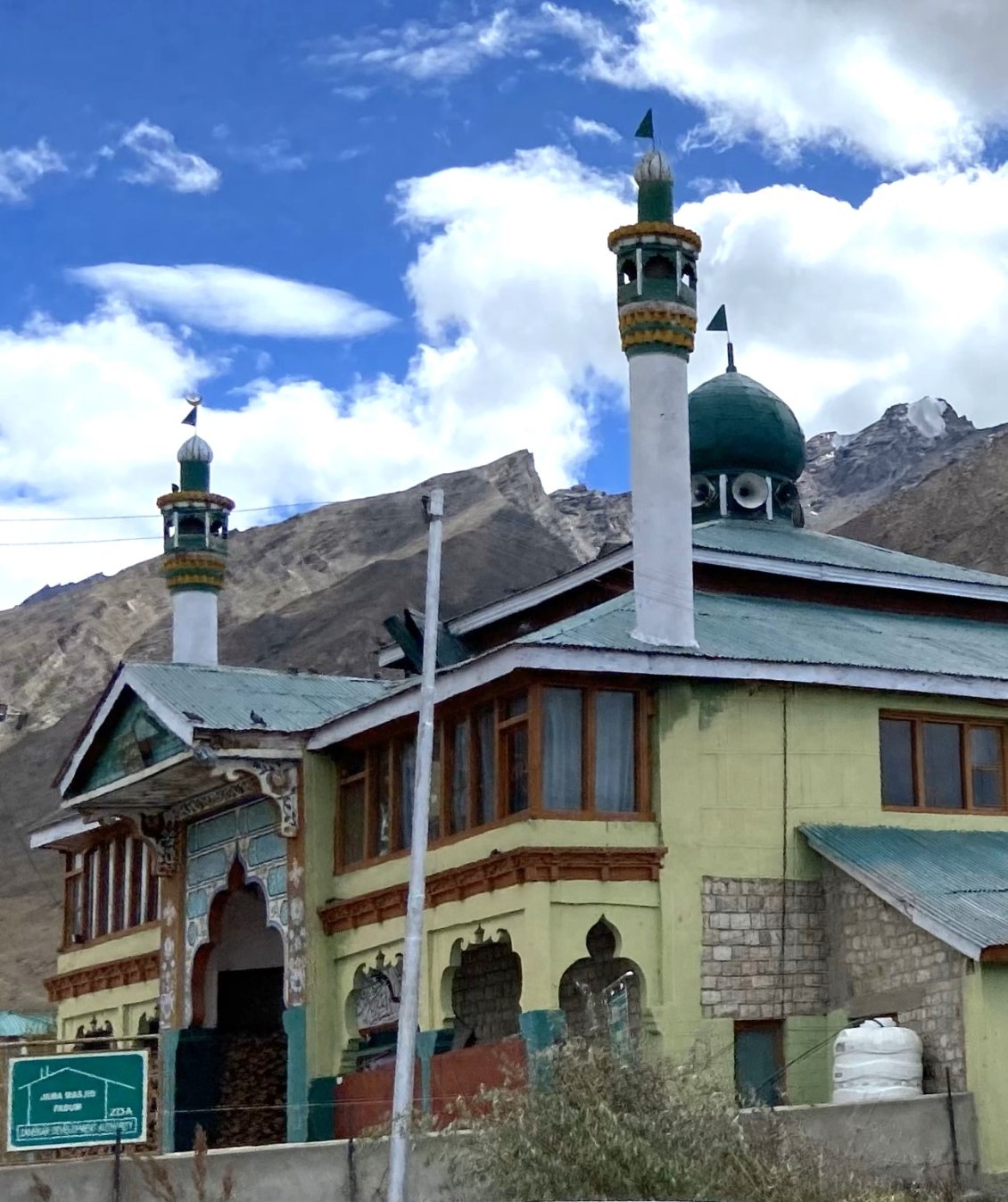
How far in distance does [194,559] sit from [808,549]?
11500 millimetres

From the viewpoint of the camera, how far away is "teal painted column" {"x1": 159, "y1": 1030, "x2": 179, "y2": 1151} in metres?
32.9

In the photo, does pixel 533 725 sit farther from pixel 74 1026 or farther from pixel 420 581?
pixel 420 581

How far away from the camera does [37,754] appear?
101 m

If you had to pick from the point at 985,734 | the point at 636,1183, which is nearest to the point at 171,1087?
the point at 985,734

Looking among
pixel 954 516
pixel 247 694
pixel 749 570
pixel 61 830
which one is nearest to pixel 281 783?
pixel 247 694

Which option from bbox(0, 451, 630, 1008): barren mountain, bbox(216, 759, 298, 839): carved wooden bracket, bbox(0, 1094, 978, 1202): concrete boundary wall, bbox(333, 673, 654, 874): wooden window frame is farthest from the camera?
bbox(0, 451, 630, 1008): barren mountain

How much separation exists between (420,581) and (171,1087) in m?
71.3

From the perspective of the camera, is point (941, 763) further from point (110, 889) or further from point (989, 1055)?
point (110, 889)

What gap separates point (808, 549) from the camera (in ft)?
110

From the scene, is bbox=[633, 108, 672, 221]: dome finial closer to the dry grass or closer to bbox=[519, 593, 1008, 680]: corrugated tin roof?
bbox=[519, 593, 1008, 680]: corrugated tin roof

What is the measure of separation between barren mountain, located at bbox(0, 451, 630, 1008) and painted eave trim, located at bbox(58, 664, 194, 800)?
168 feet

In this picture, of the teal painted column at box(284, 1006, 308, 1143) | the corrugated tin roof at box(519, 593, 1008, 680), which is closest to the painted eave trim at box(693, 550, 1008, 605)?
the corrugated tin roof at box(519, 593, 1008, 680)

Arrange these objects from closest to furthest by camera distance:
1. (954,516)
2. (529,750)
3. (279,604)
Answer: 1. (529,750)
2. (954,516)
3. (279,604)

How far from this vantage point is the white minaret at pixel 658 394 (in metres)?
26.9
